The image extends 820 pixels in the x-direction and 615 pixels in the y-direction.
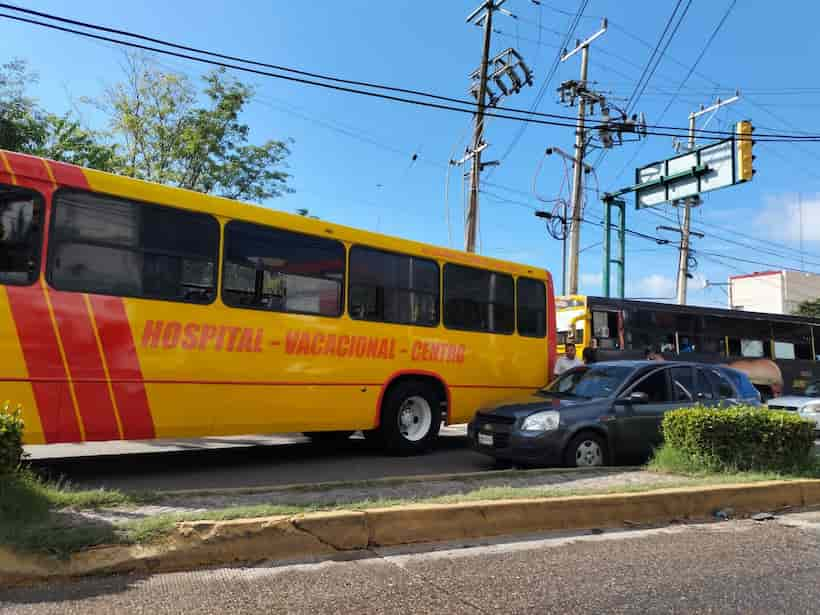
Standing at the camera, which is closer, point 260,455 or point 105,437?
point 105,437

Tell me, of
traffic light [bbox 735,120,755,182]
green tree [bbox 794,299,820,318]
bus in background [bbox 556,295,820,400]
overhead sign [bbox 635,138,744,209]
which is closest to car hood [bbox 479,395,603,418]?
bus in background [bbox 556,295,820,400]

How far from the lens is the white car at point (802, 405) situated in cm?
1366

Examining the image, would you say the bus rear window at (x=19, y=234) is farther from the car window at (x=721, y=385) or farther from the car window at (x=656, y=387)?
the car window at (x=721, y=385)

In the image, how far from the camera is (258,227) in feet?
26.0

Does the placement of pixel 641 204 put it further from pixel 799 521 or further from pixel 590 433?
pixel 799 521

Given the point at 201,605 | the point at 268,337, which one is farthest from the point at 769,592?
the point at 268,337

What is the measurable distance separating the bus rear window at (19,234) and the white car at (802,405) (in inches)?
529

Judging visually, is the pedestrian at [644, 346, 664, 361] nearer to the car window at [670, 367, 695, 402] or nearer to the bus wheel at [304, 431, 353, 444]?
the car window at [670, 367, 695, 402]

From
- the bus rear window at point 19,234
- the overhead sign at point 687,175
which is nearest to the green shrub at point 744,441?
the bus rear window at point 19,234

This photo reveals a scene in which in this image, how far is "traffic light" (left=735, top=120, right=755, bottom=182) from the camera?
1762 centimetres

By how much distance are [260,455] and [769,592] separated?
23.3 ft

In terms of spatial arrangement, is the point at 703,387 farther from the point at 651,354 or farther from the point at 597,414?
the point at 651,354

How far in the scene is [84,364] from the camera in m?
6.55

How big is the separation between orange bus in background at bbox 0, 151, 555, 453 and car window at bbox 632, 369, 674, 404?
8.71 ft
